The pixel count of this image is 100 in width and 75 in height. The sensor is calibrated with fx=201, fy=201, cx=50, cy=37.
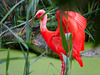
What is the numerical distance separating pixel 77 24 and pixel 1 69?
95 cm

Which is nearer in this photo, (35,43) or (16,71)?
(16,71)

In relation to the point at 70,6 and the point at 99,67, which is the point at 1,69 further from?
the point at 70,6

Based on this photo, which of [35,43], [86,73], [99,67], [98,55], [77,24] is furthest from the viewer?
[35,43]

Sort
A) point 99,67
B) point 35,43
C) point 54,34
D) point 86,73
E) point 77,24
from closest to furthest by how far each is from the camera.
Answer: point 77,24, point 54,34, point 86,73, point 99,67, point 35,43

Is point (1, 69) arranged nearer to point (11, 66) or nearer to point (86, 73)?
point (11, 66)

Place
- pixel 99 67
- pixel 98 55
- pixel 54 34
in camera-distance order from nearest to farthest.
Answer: pixel 54 34 → pixel 99 67 → pixel 98 55

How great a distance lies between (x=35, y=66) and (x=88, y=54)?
780 mm

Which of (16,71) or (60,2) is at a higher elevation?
(60,2)

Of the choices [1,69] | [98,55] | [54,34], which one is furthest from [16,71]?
[98,55]

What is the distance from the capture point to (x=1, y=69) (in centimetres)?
210

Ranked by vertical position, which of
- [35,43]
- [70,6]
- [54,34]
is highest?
[70,6]

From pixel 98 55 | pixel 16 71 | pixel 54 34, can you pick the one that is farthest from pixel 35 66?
pixel 98 55

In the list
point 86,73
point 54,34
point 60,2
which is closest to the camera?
point 60,2

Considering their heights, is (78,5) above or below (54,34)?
above
